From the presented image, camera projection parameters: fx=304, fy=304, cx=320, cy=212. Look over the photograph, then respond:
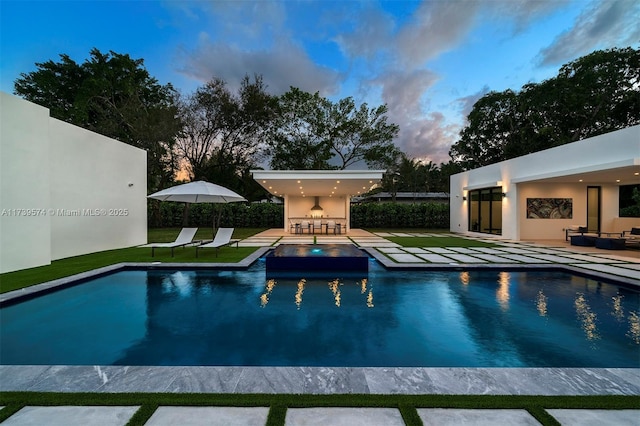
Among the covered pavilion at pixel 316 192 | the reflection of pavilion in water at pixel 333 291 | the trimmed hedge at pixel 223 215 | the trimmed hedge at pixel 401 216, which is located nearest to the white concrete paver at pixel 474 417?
the reflection of pavilion in water at pixel 333 291

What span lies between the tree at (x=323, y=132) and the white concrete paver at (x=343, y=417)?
2460 centimetres

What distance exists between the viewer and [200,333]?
13.5 feet

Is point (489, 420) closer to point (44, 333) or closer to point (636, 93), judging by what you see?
point (44, 333)

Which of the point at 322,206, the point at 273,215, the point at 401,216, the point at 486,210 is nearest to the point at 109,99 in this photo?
the point at 273,215

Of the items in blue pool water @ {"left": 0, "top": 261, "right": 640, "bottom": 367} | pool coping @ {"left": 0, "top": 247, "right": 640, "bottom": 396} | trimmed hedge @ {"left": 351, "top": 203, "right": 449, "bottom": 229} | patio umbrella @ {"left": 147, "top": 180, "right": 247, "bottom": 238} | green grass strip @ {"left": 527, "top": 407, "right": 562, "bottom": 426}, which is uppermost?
patio umbrella @ {"left": 147, "top": 180, "right": 247, "bottom": 238}

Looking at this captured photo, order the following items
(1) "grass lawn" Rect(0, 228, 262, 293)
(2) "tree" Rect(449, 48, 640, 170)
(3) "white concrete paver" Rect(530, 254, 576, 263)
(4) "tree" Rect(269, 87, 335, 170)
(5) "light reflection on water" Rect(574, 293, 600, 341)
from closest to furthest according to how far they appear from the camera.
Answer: (5) "light reflection on water" Rect(574, 293, 600, 341)
(1) "grass lawn" Rect(0, 228, 262, 293)
(3) "white concrete paver" Rect(530, 254, 576, 263)
(2) "tree" Rect(449, 48, 640, 170)
(4) "tree" Rect(269, 87, 335, 170)

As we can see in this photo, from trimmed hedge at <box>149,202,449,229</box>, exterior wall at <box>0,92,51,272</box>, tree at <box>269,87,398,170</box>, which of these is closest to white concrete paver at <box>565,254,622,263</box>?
trimmed hedge at <box>149,202,449,229</box>

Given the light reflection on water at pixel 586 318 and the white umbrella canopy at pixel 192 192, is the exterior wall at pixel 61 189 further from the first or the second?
the light reflection on water at pixel 586 318

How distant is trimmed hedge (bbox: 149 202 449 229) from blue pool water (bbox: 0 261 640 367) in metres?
16.7

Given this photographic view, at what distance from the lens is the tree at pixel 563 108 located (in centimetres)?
2292

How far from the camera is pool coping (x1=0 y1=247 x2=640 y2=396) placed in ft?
8.35

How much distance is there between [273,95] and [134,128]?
34.9 feet

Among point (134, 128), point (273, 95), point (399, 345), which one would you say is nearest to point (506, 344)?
point (399, 345)

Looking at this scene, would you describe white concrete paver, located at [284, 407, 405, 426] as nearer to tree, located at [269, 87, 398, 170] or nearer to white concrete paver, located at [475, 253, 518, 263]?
white concrete paver, located at [475, 253, 518, 263]
